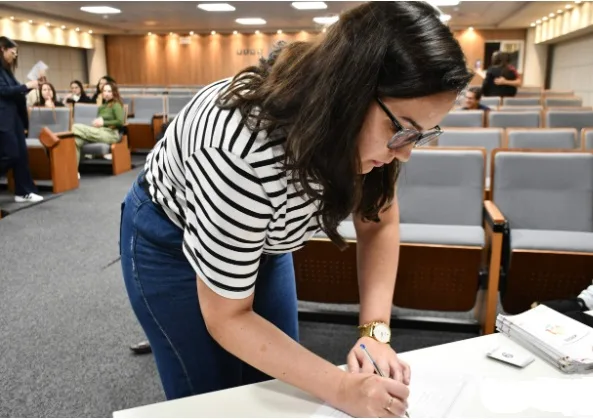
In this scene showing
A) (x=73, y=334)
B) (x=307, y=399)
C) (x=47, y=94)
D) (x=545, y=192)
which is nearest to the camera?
(x=307, y=399)

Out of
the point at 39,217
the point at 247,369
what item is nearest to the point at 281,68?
the point at 247,369

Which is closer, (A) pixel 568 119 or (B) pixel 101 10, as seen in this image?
(A) pixel 568 119

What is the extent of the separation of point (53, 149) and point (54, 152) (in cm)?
4

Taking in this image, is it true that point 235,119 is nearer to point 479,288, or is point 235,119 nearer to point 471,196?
point 479,288

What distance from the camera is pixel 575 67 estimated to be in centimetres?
1191

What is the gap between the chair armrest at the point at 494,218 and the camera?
88.0 inches

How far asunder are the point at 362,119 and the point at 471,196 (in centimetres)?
219

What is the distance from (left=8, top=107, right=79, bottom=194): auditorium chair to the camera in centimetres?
555

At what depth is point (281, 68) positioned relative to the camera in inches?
29.8

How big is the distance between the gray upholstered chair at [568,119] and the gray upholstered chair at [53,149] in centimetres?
491

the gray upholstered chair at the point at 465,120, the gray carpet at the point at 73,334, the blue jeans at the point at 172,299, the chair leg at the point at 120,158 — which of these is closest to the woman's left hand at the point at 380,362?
the blue jeans at the point at 172,299

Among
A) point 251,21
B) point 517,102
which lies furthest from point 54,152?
point 251,21

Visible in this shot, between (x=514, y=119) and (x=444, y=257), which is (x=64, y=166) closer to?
(x=514, y=119)

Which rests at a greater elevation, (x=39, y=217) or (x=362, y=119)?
(x=362, y=119)
